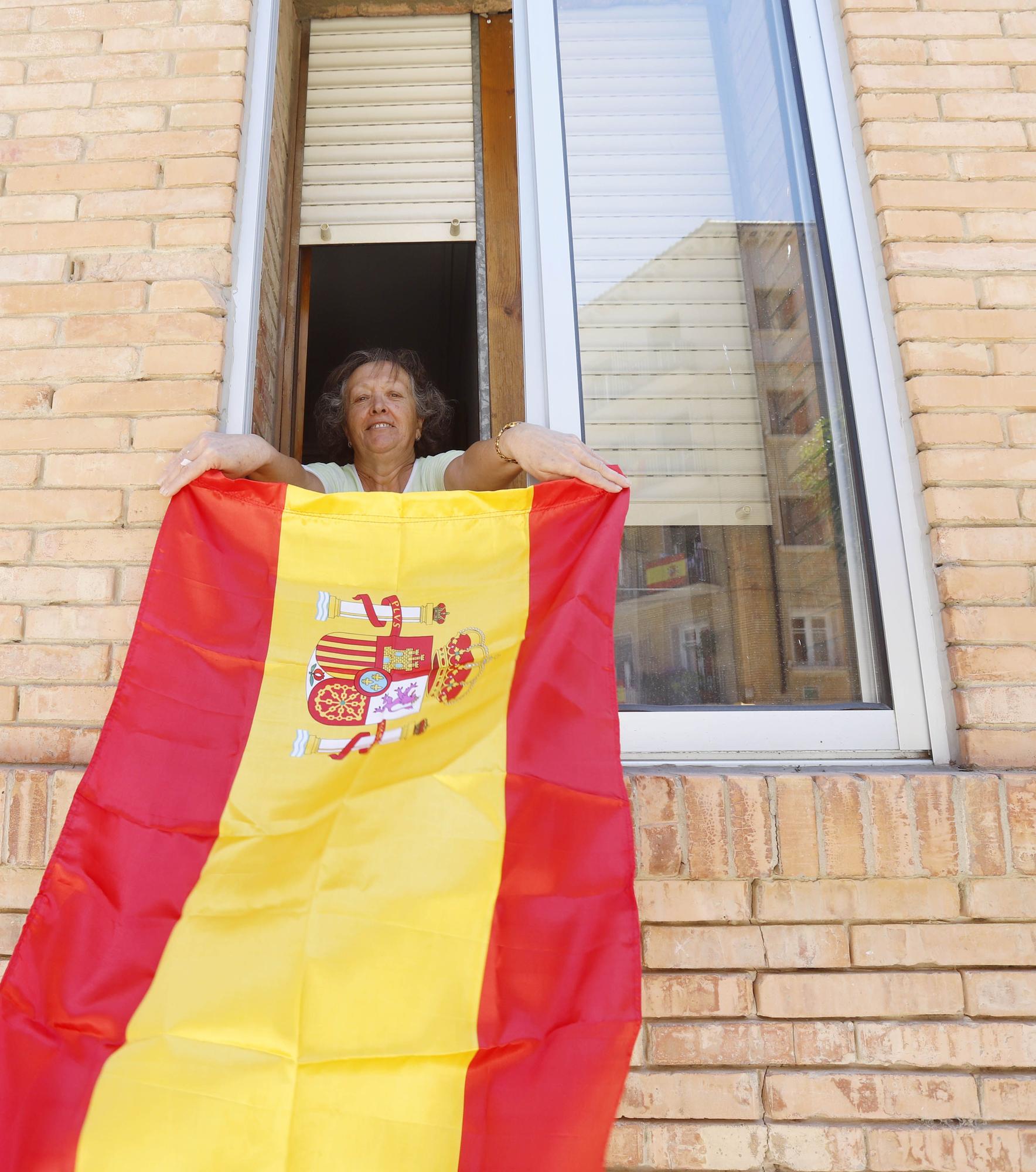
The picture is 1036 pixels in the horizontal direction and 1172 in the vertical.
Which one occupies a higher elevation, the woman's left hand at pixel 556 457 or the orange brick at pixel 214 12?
the orange brick at pixel 214 12

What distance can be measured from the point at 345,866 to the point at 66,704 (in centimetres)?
82

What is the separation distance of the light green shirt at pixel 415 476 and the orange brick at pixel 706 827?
1.13 meters

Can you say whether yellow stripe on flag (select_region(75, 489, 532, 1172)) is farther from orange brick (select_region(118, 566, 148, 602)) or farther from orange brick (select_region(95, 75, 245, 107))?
orange brick (select_region(95, 75, 245, 107))

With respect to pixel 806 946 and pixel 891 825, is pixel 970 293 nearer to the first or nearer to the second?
pixel 891 825

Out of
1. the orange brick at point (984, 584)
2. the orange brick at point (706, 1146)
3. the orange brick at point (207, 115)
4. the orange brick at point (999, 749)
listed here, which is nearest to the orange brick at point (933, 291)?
the orange brick at point (984, 584)

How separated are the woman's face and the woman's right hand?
2.43 ft

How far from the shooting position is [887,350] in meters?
1.96

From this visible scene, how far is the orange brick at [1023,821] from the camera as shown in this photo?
1596 mm

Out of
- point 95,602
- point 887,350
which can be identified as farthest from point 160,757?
point 887,350

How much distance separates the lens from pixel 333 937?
4.09 ft

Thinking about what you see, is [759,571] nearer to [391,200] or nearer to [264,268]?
[264,268]

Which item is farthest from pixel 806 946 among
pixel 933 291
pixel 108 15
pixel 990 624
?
pixel 108 15

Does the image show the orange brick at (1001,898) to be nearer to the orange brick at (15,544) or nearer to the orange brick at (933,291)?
the orange brick at (933,291)

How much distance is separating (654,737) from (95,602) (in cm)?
121
